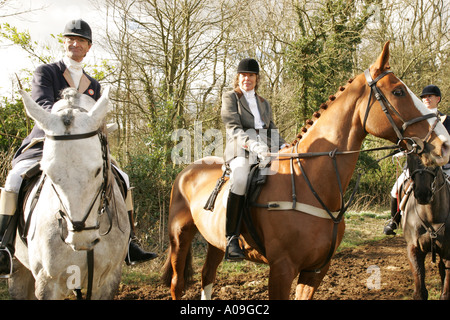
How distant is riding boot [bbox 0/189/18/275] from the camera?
298 centimetres

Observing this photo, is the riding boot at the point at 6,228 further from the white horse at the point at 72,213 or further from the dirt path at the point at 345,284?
the dirt path at the point at 345,284

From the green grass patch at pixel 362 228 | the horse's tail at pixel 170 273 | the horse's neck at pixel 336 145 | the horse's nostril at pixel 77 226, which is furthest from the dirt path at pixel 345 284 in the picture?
the horse's nostril at pixel 77 226

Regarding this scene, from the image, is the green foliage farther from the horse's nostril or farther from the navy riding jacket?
the horse's nostril

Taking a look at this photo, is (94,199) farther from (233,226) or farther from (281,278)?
(281,278)

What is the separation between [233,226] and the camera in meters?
3.48

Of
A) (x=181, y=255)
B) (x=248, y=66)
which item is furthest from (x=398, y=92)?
(x=181, y=255)

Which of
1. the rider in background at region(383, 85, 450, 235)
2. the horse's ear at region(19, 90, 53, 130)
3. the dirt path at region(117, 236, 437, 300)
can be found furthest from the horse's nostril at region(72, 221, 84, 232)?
the rider in background at region(383, 85, 450, 235)

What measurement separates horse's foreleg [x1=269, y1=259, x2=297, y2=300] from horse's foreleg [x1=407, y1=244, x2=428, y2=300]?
2475 millimetres

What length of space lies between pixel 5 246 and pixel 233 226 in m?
2.11

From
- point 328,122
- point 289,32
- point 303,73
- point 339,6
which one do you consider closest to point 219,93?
point 303,73

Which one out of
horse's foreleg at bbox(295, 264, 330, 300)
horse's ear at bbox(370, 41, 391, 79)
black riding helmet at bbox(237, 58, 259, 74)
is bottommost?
horse's foreleg at bbox(295, 264, 330, 300)

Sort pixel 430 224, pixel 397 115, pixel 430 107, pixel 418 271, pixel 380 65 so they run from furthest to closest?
pixel 430 107 → pixel 430 224 → pixel 418 271 → pixel 380 65 → pixel 397 115

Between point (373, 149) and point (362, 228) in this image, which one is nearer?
point (373, 149)

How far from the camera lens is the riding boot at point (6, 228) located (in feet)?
9.77
